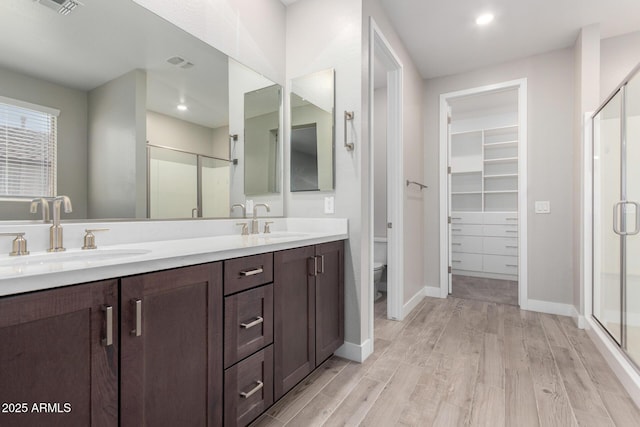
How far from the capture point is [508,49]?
2.98 m

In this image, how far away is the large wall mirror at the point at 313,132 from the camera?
2.11m

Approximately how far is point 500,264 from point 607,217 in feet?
8.09

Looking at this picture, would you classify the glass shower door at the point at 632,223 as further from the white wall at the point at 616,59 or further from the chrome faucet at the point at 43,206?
the chrome faucet at the point at 43,206

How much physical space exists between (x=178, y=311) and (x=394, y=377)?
4.61 ft

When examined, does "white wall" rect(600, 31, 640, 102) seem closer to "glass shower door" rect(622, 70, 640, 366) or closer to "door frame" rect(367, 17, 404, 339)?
"glass shower door" rect(622, 70, 640, 366)

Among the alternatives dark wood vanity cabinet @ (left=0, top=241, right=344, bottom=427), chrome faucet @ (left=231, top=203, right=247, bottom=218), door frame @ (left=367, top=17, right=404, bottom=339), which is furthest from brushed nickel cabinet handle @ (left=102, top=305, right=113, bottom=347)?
door frame @ (left=367, top=17, right=404, bottom=339)

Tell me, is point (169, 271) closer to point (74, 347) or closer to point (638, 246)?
point (74, 347)

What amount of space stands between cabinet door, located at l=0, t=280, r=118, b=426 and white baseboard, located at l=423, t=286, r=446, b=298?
339 cm

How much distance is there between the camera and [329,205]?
2.10 meters

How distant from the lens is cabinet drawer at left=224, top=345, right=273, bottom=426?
1.16m

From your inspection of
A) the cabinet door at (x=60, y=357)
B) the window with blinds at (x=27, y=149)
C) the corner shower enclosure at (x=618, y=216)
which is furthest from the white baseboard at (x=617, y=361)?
Result: the window with blinds at (x=27, y=149)

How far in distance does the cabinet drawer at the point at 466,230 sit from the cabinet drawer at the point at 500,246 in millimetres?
164

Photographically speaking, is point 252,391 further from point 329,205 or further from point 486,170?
point 486,170

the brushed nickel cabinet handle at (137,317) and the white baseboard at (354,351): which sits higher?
the brushed nickel cabinet handle at (137,317)
